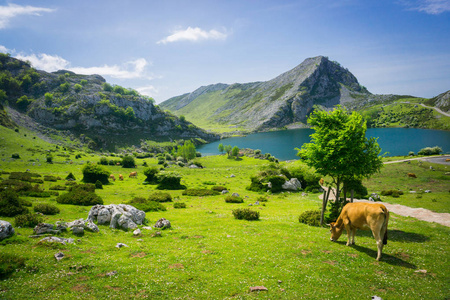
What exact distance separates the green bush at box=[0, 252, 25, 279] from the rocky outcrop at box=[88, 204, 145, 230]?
909 cm

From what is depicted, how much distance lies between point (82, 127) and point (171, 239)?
203227 millimetres

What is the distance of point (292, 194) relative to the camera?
166 ft

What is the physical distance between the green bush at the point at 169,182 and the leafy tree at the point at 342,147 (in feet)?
130

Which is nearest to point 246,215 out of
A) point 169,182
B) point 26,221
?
point 26,221

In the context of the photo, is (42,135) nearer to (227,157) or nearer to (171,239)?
(227,157)

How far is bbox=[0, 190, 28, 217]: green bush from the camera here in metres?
21.2

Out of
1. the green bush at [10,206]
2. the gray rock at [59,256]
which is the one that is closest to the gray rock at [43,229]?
the gray rock at [59,256]

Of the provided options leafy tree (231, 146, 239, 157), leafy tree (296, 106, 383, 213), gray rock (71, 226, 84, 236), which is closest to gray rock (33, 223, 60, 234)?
gray rock (71, 226, 84, 236)

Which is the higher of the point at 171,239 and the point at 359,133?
the point at 359,133

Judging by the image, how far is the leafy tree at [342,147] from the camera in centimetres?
2383

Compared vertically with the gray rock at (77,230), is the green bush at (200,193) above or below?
below

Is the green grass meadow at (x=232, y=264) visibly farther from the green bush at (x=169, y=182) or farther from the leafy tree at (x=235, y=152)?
the leafy tree at (x=235, y=152)

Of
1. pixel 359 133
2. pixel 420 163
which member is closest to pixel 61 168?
pixel 359 133

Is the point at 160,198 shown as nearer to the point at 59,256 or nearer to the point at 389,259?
the point at 59,256
